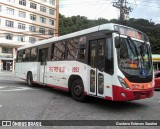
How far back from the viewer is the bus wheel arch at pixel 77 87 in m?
9.27

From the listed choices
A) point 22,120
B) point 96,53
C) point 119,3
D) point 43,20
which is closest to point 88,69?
→ point 96,53

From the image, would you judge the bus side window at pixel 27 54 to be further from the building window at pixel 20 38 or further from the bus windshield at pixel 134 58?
the building window at pixel 20 38

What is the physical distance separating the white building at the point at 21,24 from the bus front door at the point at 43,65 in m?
31.4

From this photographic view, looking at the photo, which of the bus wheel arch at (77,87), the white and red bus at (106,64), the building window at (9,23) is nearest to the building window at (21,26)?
the building window at (9,23)

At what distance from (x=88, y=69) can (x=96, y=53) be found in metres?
0.75

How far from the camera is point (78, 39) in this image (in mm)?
9828

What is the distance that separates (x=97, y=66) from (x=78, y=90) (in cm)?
170

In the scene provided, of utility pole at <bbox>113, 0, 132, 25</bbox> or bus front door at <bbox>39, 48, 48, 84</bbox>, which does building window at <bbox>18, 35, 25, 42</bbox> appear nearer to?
utility pole at <bbox>113, 0, 132, 25</bbox>

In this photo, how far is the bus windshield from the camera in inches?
303

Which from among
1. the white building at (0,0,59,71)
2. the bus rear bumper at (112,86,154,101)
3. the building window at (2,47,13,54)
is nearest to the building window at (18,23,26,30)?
the white building at (0,0,59,71)

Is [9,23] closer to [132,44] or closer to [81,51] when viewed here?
[81,51]

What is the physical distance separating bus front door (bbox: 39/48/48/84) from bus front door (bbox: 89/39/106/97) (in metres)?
4.52

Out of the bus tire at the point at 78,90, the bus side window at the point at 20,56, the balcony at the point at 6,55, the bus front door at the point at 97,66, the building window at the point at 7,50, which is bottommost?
the bus tire at the point at 78,90

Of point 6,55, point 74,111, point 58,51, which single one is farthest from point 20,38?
point 74,111
